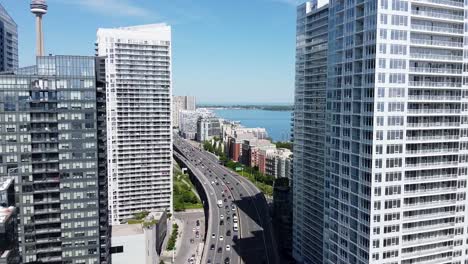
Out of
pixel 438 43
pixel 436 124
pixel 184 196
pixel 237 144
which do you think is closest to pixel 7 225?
pixel 436 124

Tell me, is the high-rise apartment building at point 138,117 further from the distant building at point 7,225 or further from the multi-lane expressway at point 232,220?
the distant building at point 7,225

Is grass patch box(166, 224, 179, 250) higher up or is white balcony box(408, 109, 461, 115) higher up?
white balcony box(408, 109, 461, 115)

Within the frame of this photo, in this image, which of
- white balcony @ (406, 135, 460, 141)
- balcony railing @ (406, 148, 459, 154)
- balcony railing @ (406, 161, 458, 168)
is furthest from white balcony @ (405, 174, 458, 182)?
white balcony @ (406, 135, 460, 141)

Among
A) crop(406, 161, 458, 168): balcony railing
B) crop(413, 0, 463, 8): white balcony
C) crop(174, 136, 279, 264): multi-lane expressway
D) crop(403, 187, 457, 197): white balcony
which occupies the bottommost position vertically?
crop(174, 136, 279, 264): multi-lane expressway

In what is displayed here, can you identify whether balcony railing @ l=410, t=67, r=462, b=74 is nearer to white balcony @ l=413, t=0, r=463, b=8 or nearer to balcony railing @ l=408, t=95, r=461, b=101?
balcony railing @ l=408, t=95, r=461, b=101

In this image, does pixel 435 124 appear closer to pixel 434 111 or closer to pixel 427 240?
pixel 434 111

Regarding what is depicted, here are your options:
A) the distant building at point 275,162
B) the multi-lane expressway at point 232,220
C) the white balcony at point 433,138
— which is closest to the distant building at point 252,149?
the distant building at point 275,162

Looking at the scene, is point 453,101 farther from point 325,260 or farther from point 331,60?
point 325,260
